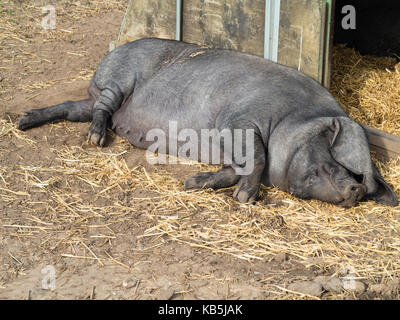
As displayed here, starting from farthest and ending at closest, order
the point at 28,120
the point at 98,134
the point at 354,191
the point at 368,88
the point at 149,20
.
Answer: the point at 149,20, the point at 368,88, the point at 28,120, the point at 98,134, the point at 354,191

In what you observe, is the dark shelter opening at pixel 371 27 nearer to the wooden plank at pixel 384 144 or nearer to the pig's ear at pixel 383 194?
the wooden plank at pixel 384 144

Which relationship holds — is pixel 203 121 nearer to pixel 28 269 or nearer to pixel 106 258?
pixel 106 258

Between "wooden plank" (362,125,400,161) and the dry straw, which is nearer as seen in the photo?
"wooden plank" (362,125,400,161)

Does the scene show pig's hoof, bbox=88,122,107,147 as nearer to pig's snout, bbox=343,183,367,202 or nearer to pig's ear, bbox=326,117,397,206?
pig's ear, bbox=326,117,397,206

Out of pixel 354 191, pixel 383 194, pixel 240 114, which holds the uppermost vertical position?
pixel 240 114

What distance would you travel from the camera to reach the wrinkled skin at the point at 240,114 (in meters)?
4.20

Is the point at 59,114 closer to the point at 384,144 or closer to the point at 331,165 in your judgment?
the point at 331,165

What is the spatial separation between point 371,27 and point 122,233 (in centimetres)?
470

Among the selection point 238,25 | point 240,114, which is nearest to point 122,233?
point 240,114

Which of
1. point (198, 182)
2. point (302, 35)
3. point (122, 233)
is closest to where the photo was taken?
point (122, 233)

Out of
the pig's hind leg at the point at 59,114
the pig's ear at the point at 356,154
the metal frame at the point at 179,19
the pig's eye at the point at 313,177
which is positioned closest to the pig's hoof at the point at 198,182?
the pig's eye at the point at 313,177

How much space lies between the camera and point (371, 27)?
714 centimetres

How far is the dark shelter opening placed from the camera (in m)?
7.05

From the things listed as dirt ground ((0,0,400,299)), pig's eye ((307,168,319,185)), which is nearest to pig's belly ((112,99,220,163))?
dirt ground ((0,0,400,299))
